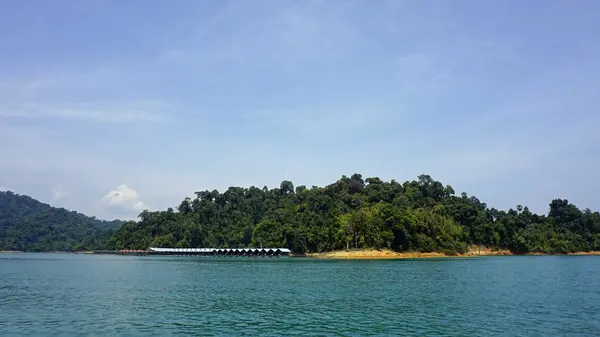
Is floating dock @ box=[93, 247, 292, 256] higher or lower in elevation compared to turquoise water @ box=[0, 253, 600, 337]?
higher

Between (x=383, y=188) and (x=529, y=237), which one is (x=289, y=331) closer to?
(x=383, y=188)

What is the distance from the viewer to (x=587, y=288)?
5112 centimetres

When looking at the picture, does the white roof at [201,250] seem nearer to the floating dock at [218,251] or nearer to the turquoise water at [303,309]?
the floating dock at [218,251]

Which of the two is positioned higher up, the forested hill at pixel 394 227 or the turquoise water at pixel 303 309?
the forested hill at pixel 394 227

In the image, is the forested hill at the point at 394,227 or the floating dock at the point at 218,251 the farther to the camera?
the floating dock at the point at 218,251

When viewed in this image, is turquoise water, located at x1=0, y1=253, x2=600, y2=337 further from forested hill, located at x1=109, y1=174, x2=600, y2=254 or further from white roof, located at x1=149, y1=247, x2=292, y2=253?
white roof, located at x1=149, y1=247, x2=292, y2=253

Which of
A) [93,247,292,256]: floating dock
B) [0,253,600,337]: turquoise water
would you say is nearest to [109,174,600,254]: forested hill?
[93,247,292,256]: floating dock

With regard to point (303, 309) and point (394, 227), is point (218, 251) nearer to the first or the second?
point (394, 227)

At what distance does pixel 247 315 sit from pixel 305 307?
553cm

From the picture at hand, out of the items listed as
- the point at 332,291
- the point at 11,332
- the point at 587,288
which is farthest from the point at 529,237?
the point at 11,332

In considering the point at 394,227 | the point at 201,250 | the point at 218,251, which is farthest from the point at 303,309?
the point at 201,250

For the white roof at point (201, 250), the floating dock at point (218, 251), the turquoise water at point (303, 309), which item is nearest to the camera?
the turquoise water at point (303, 309)

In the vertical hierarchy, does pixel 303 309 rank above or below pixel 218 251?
below

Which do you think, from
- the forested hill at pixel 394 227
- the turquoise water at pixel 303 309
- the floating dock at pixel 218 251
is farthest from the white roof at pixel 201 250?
the turquoise water at pixel 303 309
